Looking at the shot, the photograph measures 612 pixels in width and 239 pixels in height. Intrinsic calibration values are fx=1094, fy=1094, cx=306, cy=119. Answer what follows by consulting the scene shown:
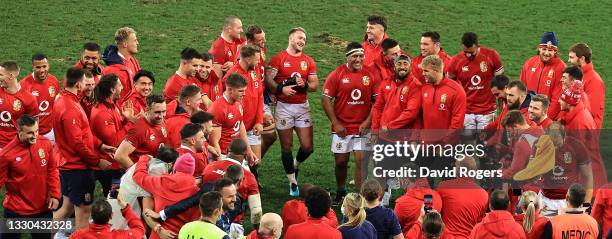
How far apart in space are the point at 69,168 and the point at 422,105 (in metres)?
3.36

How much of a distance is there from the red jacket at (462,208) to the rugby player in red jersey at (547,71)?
3374mm

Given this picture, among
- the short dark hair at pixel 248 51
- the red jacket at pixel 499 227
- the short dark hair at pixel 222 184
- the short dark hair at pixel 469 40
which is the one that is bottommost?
the red jacket at pixel 499 227

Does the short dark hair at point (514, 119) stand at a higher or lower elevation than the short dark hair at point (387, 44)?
lower

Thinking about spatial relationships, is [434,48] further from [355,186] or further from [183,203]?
[183,203]

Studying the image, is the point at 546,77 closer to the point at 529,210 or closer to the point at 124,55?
the point at 529,210

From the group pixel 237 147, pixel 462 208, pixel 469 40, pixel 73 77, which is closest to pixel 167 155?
pixel 237 147

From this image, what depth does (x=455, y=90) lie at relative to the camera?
1036 centimetres

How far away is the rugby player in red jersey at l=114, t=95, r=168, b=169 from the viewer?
9.56 m

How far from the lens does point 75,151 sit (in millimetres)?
9812

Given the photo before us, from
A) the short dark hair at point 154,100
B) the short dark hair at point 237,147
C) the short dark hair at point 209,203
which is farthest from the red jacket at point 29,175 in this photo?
the short dark hair at point 209,203

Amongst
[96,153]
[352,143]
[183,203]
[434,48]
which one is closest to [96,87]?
[96,153]

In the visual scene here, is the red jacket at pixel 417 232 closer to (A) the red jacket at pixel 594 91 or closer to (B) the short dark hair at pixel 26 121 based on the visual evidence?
(B) the short dark hair at pixel 26 121

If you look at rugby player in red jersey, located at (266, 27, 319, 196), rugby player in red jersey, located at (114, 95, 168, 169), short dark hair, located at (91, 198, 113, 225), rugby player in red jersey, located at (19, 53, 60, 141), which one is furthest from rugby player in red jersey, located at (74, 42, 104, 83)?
short dark hair, located at (91, 198, 113, 225)

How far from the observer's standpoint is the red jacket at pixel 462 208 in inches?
345
